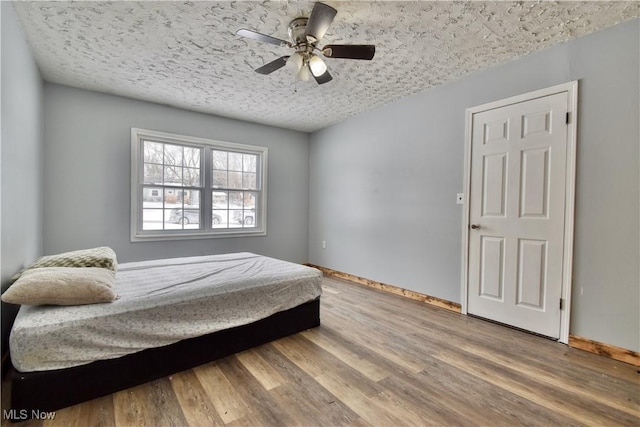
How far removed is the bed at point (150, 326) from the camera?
1506 mm

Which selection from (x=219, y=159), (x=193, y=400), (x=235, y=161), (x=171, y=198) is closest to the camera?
(x=193, y=400)

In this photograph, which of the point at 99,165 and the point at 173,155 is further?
the point at 173,155

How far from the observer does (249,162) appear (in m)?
4.75

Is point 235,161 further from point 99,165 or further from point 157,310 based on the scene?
point 157,310

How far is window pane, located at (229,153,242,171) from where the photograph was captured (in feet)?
14.9

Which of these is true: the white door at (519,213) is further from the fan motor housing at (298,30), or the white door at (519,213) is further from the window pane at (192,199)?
the window pane at (192,199)

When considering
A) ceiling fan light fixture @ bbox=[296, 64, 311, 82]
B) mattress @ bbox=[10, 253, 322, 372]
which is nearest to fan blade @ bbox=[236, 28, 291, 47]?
ceiling fan light fixture @ bbox=[296, 64, 311, 82]

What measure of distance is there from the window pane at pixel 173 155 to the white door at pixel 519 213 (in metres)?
3.78

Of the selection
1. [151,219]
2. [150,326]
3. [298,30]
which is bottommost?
[150,326]

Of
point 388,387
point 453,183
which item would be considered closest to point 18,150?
point 388,387

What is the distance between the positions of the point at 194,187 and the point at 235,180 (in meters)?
0.65

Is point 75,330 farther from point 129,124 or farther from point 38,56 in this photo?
point 129,124

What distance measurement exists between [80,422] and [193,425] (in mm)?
579

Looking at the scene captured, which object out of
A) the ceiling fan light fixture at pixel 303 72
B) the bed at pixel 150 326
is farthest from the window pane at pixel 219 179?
the ceiling fan light fixture at pixel 303 72
